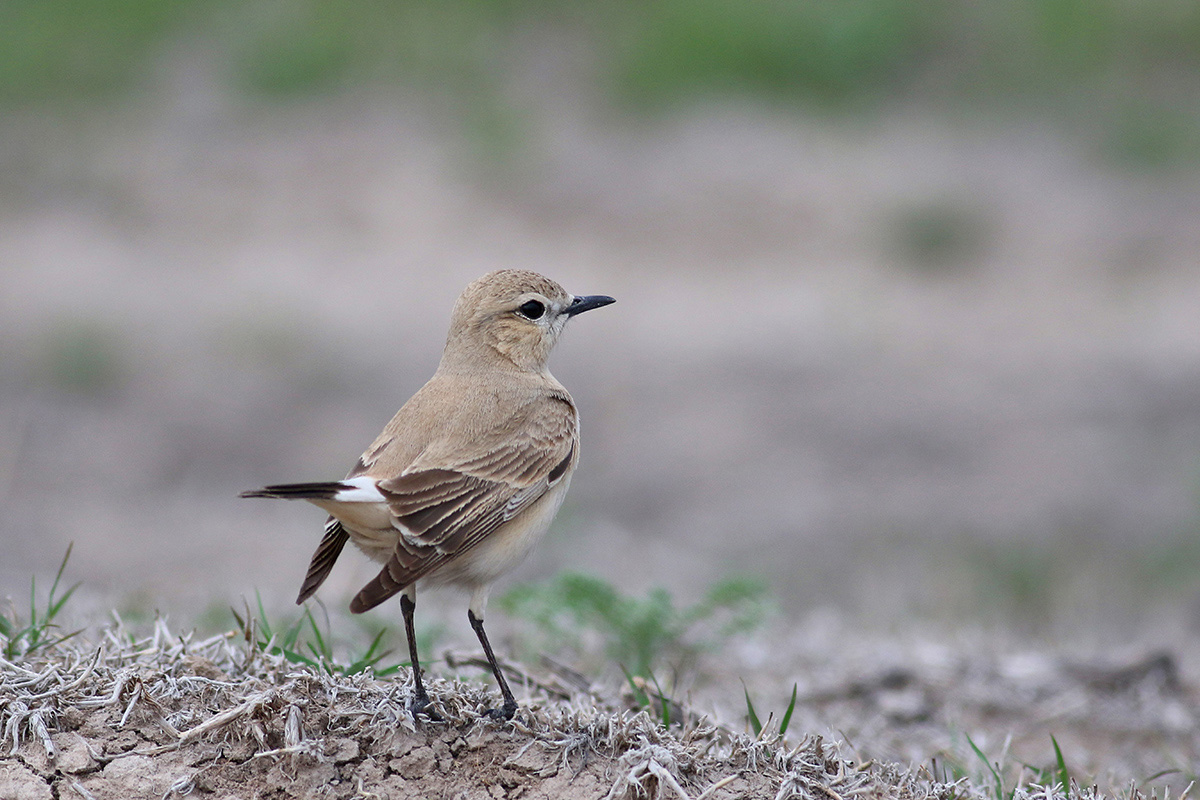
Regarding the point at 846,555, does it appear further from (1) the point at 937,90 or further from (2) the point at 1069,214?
(1) the point at 937,90

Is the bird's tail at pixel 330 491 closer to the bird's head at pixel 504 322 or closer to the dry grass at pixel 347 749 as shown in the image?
the dry grass at pixel 347 749

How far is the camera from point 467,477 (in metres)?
4.55

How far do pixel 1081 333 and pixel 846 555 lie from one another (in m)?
5.53

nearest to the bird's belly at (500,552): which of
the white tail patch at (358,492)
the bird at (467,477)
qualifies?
the bird at (467,477)

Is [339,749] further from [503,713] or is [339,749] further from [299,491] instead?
[299,491]

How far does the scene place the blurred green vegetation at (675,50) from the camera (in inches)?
711

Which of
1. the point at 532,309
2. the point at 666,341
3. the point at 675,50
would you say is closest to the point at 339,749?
the point at 532,309

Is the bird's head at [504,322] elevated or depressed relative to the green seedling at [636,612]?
elevated

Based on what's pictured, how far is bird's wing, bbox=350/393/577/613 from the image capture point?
13.8 feet

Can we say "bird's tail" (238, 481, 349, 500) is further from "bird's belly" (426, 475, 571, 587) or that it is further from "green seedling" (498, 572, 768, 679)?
"green seedling" (498, 572, 768, 679)

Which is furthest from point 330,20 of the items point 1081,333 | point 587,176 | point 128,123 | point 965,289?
point 1081,333

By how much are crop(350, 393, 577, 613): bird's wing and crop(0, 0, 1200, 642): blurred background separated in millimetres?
2938

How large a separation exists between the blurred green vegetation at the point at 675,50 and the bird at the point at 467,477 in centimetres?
1352

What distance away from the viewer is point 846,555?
34.9ft
